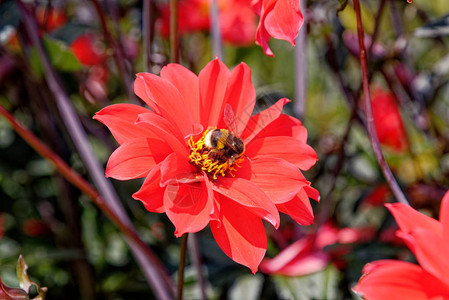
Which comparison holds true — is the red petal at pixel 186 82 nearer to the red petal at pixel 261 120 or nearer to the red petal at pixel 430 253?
the red petal at pixel 261 120

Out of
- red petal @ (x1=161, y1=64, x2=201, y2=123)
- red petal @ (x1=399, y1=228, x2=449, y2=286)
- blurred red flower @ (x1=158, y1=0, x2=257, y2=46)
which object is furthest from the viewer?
blurred red flower @ (x1=158, y1=0, x2=257, y2=46)

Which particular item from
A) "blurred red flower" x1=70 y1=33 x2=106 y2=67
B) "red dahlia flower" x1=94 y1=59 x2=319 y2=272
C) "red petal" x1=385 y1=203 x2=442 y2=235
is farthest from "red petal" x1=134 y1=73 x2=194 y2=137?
"blurred red flower" x1=70 y1=33 x2=106 y2=67

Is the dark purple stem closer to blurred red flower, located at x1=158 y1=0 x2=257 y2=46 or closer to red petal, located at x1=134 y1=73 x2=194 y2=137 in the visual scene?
red petal, located at x1=134 y1=73 x2=194 y2=137

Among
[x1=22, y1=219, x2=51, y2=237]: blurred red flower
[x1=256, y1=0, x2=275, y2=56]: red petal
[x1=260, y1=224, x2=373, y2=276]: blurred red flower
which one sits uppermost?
[x1=256, y1=0, x2=275, y2=56]: red petal

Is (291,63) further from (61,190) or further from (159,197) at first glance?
(159,197)

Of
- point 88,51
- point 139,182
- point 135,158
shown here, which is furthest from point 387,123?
point 135,158

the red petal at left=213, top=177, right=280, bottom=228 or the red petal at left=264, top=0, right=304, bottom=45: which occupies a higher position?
the red petal at left=264, top=0, right=304, bottom=45

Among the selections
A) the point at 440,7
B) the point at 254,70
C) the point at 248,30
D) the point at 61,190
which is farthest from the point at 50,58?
the point at 440,7
